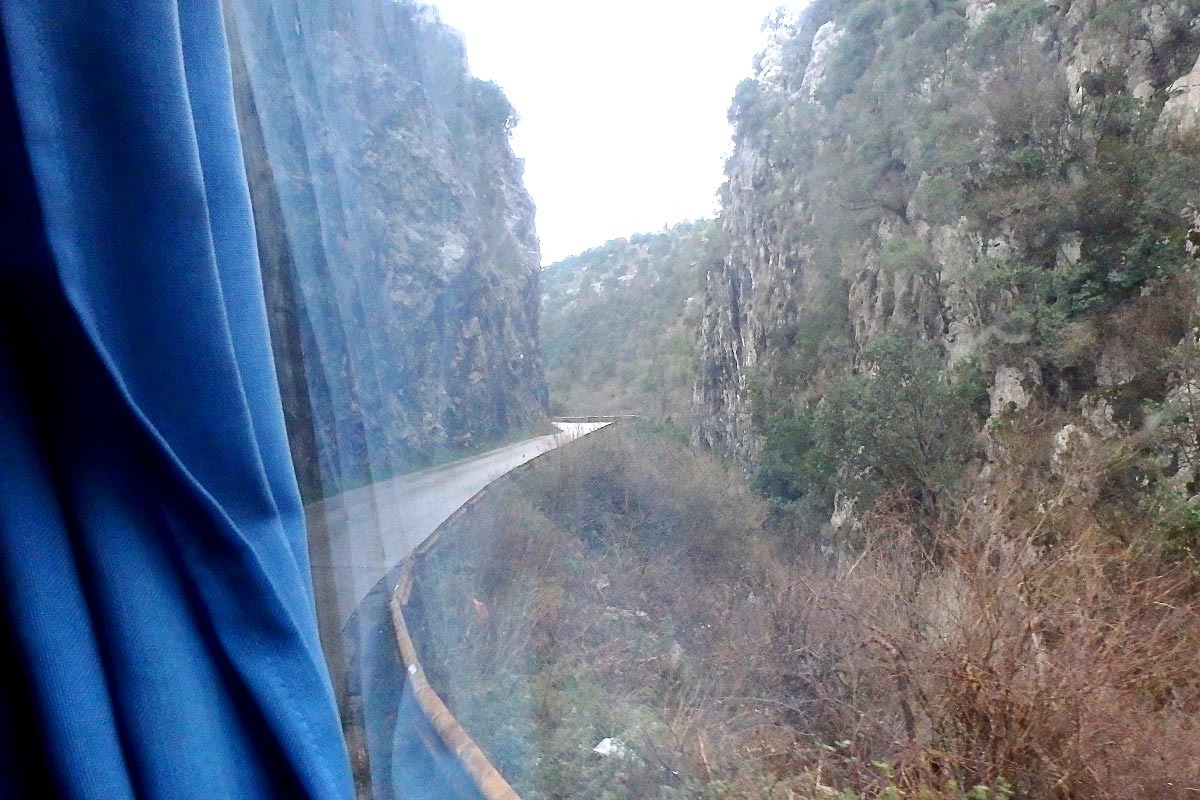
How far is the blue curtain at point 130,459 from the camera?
95 cm

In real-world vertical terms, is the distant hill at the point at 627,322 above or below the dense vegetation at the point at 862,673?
above

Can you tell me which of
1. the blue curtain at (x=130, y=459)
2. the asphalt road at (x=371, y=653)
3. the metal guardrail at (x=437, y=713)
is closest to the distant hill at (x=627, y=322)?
A: the metal guardrail at (x=437, y=713)

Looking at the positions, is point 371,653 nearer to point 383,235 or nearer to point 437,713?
point 437,713

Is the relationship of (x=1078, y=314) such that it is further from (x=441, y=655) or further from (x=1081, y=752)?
(x=441, y=655)

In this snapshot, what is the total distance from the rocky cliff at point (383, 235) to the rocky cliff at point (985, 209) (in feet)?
16.3

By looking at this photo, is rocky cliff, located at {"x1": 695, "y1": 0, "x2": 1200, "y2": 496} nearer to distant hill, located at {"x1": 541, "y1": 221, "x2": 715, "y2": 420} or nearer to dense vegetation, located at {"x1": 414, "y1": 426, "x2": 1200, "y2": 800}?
distant hill, located at {"x1": 541, "y1": 221, "x2": 715, "y2": 420}

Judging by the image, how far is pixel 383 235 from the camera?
6039 millimetres

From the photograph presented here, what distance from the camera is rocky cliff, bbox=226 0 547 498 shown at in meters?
2.96

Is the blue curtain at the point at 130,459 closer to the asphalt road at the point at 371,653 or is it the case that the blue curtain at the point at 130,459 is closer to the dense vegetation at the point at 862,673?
the asphalt road at the point at 371,653

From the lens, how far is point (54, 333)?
0.97m

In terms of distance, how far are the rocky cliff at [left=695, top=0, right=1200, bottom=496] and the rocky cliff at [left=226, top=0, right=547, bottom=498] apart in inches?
195

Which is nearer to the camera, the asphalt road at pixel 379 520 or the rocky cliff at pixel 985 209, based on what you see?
the asphalt road at pixel 379 520

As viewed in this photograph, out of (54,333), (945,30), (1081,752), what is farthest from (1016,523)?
(945,30)

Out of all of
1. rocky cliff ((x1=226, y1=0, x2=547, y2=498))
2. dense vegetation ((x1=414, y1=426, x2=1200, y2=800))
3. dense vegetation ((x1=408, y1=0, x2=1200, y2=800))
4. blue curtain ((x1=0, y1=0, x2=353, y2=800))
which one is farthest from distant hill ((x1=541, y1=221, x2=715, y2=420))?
blue curtain ((x1=0, y1=0, x2=353, y2=800))
